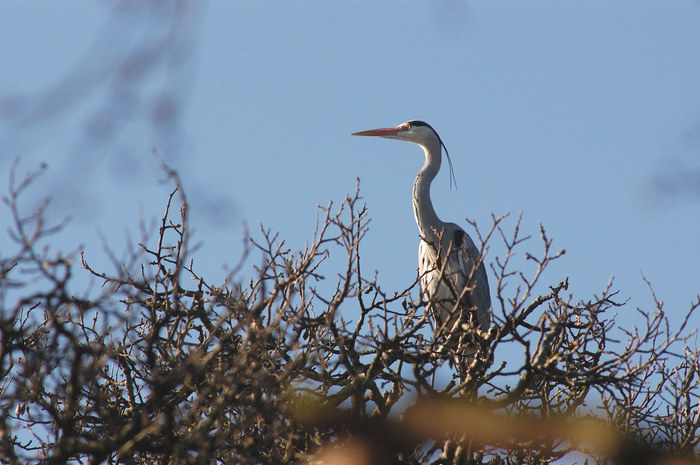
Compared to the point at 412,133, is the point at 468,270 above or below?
below

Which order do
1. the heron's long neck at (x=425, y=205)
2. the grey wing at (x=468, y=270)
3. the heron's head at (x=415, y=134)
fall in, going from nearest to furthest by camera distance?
the grey wing at (x=468, y=270) < the heron's long neck at (x=425, y=205) < the heron's head at (x=415, y=134)

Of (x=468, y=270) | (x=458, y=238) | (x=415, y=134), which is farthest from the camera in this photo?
(x=415, y=134)

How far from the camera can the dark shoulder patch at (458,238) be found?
7.60 m

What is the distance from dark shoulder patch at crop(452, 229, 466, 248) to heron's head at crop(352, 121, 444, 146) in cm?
119

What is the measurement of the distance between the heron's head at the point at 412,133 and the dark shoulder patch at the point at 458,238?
46.8 inches

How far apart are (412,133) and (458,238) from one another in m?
1.65

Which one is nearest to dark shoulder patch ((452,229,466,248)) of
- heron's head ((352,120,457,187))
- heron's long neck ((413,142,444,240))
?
heron's long neck ((413,142,444,240))

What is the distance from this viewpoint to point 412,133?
29.2 feet

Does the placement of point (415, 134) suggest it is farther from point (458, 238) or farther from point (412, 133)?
point (458, 238)

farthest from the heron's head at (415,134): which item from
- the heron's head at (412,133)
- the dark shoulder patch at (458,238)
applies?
the dark shoulder patch at (458,238)

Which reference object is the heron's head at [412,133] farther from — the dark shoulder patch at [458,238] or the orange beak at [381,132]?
the dark shoulder patch at [458,238]

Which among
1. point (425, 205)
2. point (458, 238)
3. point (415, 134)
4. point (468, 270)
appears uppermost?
point (415, 134)

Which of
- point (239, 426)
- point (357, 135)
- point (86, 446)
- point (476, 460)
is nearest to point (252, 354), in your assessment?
point (239, 426)

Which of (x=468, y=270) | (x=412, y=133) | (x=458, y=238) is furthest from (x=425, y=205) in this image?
(x=412, y=133)
